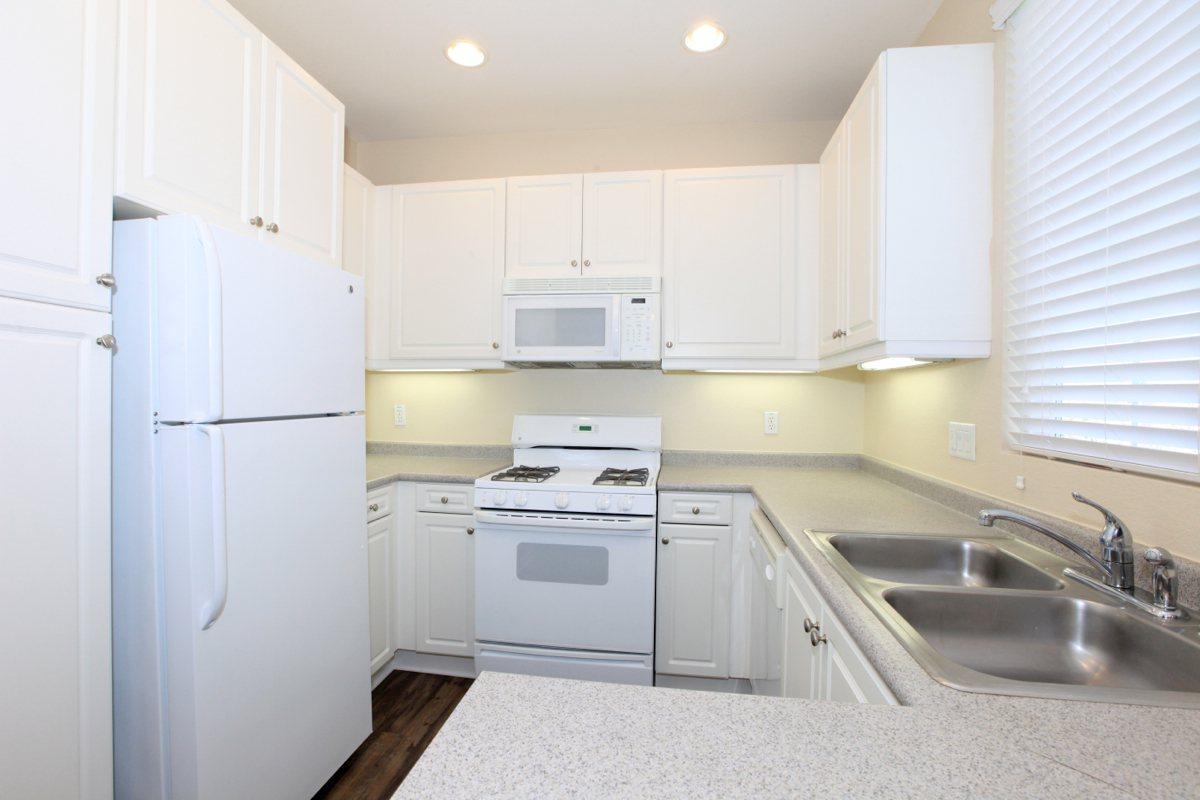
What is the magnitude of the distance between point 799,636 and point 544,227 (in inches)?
75.0

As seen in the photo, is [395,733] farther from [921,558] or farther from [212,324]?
[921,558]

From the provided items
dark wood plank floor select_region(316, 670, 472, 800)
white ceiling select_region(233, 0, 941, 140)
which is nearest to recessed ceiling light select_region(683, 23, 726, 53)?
white ceiling select_region(233, 0, 941, 140)

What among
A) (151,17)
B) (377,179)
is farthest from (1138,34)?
(377,179)

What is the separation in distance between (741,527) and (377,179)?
2580mm

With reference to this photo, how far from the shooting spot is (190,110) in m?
1.29

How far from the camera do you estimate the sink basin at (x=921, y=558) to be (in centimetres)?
125

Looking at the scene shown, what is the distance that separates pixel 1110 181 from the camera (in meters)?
1.03

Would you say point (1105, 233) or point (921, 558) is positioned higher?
point (1105, 233)

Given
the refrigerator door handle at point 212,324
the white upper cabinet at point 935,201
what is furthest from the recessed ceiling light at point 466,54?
the white upper cabinet at point 935,201

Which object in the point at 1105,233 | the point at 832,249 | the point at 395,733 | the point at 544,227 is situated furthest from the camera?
the point at 544,227

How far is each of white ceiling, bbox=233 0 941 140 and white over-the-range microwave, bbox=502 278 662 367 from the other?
856 millimetres

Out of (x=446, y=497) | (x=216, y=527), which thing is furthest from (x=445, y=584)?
(x=216, y=527)

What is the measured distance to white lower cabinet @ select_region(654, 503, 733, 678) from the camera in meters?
2.06

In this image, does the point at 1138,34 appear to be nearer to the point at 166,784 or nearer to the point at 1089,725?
the point at 1089,725
